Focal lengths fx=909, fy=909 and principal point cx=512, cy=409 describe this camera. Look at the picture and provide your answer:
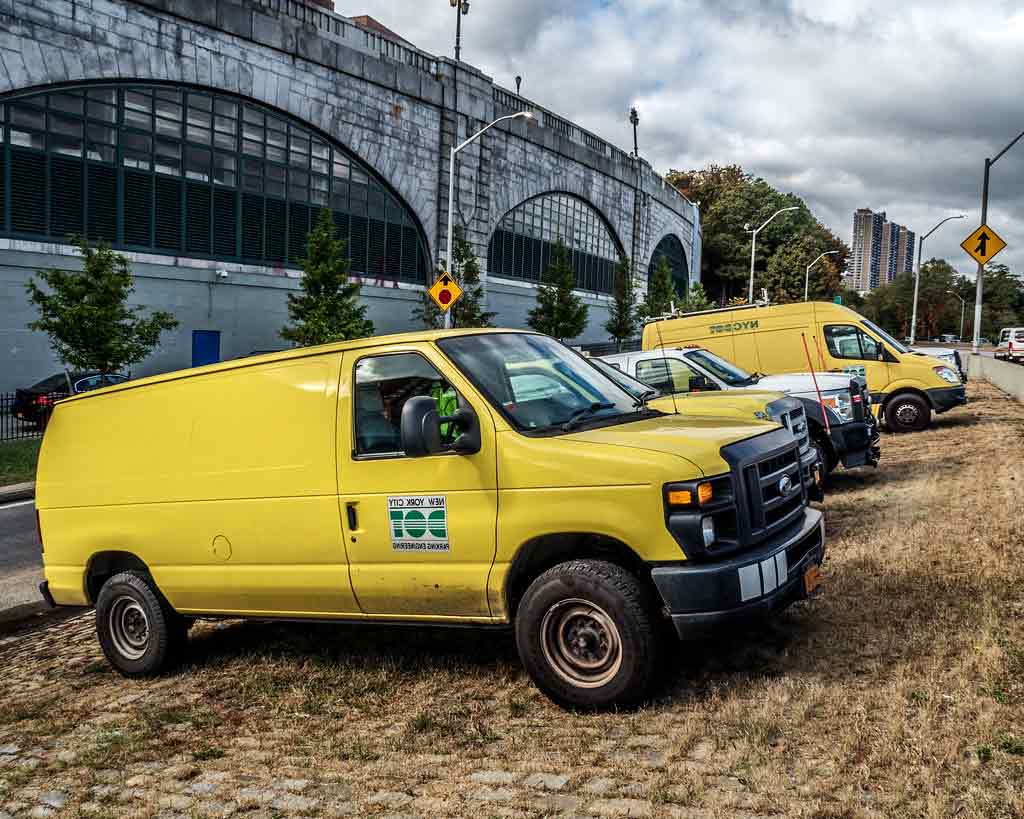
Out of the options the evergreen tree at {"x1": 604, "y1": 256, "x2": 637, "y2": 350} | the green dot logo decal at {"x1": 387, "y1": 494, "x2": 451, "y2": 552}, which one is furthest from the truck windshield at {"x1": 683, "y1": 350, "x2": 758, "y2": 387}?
the evergreen tree at {"x1": 604, "y1": 256, "x2": 637, "y2": 350}

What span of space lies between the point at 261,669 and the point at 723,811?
332 centimetres

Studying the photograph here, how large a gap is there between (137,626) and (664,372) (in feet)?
24.6

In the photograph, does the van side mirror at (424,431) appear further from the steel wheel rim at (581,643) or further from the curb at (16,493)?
the curb at (16,493)

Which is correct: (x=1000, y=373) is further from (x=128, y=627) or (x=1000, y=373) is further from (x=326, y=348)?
(x=128, y=627)

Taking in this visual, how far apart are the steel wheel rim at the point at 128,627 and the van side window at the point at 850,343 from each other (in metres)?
14.4

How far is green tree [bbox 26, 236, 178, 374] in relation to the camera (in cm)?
1928

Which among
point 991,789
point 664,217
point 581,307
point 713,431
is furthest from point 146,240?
point 664,217

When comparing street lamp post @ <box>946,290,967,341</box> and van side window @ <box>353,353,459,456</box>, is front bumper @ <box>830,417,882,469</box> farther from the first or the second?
street lamp post @ <box>946,290,967,341</box>

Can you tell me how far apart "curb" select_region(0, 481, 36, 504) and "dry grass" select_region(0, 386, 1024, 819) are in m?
7.79

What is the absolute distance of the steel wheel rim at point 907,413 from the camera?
16.8m

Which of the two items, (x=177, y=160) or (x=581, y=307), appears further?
(x=581, y=307)

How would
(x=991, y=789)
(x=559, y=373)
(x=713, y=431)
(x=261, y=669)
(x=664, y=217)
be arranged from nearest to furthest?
(x=991, y=789), (x=713, y=431), (x=559, y=373), (x=261, y=669), (x=664, y=217)

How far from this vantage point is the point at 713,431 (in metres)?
4.77

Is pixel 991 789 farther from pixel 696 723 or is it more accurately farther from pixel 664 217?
pixel 664 217
